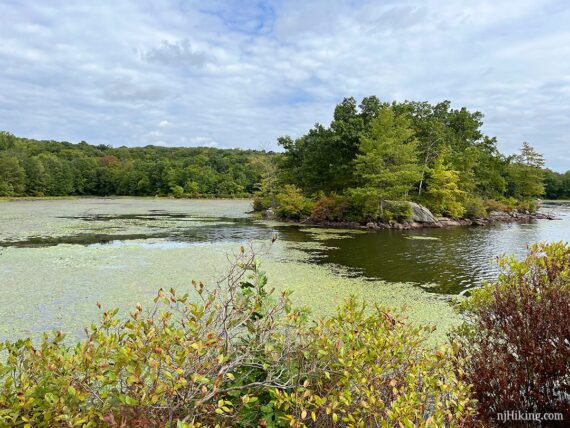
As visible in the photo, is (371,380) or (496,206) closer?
(371,380)

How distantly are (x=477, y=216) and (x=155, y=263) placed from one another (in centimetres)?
2711

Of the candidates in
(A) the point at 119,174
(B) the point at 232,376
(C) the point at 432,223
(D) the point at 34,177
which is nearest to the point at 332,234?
(C) the point at 432,223

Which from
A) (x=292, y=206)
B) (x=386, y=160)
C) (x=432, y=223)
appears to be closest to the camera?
(x=386, y=160)

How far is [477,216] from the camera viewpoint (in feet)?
102

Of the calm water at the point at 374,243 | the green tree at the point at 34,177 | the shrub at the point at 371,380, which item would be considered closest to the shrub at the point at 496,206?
the calm water at the point at 374,243

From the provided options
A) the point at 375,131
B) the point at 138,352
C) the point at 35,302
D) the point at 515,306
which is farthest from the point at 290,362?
the point at 375,131

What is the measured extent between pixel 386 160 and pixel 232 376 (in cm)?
2606

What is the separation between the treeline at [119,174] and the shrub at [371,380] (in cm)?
6178

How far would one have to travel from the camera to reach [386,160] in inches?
1049

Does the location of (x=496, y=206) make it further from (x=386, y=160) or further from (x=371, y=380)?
(x=371, y=380)

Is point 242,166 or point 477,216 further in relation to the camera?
point 242,166

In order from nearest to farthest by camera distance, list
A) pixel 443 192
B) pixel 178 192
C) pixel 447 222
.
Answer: pixel 447 222 < pixel 443 192 < pixel 178 192

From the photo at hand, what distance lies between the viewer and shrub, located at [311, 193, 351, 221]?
26842 millimetres

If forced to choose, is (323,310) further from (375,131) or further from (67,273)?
(375,131)
